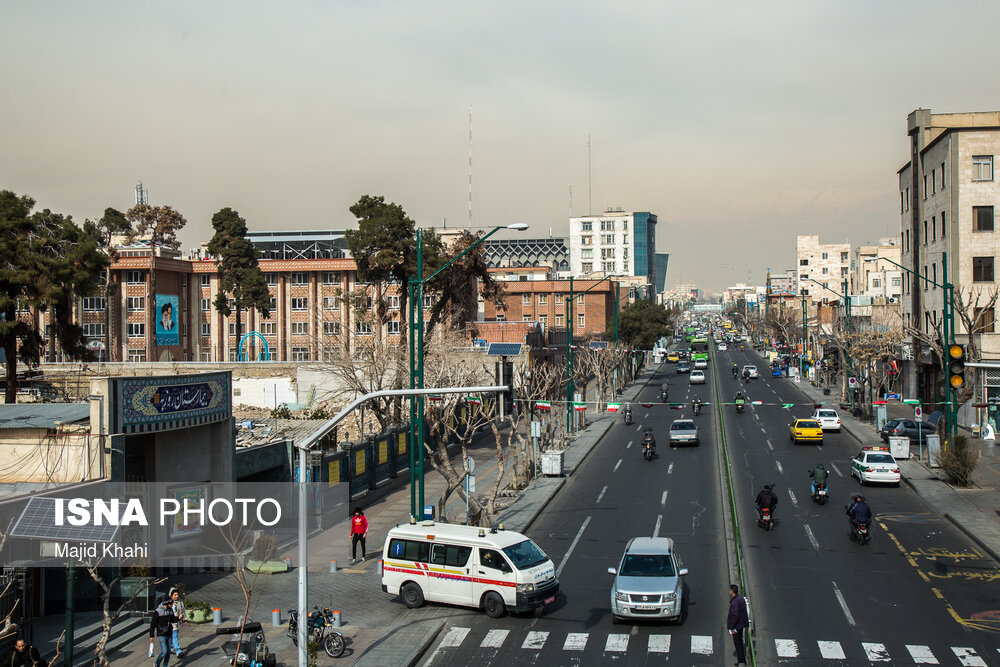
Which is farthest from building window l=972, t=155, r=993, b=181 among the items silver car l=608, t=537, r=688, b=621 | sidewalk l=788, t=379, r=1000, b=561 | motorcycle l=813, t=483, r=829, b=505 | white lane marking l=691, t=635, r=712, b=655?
white lane marking l=691, t=635, r=712, b=655

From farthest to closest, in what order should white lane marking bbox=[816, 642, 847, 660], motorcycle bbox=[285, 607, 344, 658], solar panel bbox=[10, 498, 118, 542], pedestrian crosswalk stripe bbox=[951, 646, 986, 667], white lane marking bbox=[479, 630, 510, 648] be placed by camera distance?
1. solar panel bbox=[10, 498, 118, 542]
2. white lane marking bbox=[479, 630, 510, 648]
3. motorcycle bbox=[285, 607, 344, 658]
4. white lane marking bbox=[816, 642, 847, 660]
5. pedestrian crosswalk stripe bbox=[951, 646, 986, 667]

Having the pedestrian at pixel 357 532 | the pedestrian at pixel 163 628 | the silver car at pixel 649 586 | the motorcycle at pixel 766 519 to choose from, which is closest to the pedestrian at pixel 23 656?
the pedestrian at pixel 163 628

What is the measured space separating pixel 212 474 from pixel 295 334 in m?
61.3

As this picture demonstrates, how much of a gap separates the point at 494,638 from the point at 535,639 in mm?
926

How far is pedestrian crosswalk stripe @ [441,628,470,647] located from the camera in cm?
1930

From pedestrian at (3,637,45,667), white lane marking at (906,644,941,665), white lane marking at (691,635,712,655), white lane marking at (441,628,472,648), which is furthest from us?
white lane marking at (441,628,472,648)

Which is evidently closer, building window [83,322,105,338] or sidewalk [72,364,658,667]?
sidewalk [72,364,658,667]

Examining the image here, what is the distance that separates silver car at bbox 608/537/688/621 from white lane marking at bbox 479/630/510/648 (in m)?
2.60

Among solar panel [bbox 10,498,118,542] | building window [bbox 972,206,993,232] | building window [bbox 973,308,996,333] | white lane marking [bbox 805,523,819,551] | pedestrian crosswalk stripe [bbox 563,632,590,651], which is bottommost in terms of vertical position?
pedestrian crosswalk stripe [bbox 563,632,590,651]

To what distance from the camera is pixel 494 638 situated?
64.0 feet

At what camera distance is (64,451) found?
73.7ft

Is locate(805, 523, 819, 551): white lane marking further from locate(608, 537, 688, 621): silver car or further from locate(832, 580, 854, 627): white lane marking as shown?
locate(608, 537, 688, 621): silver car

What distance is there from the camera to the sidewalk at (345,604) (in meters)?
18.5

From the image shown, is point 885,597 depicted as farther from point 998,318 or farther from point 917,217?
point 917,217
